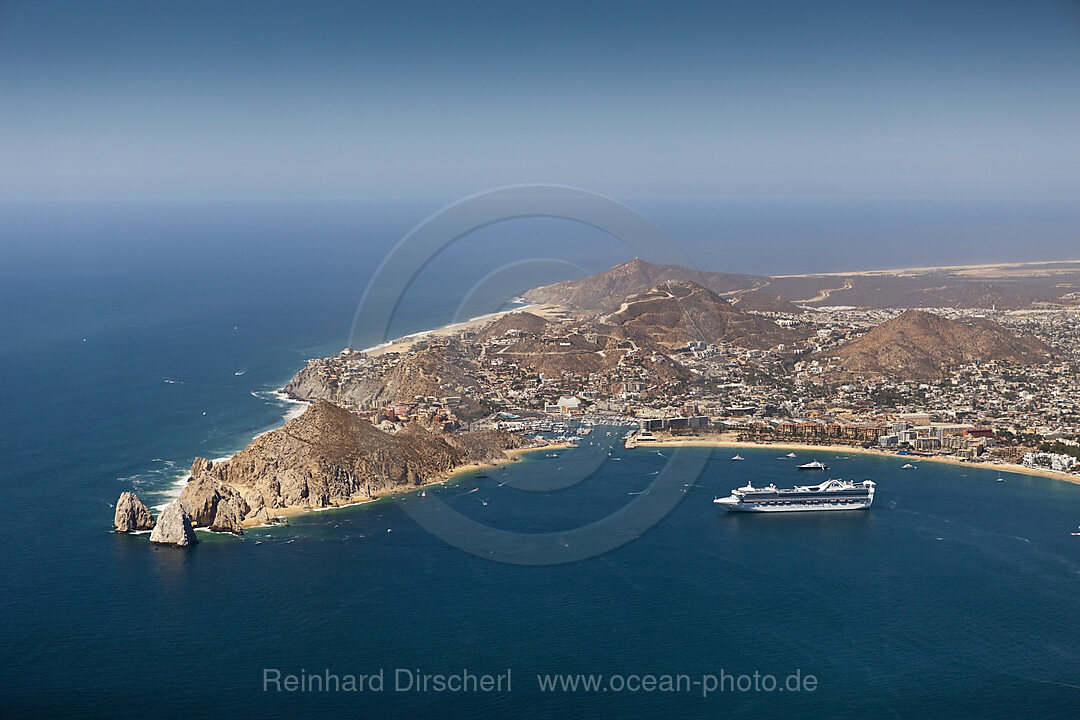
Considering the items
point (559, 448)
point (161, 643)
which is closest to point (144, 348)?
point (559, 448)

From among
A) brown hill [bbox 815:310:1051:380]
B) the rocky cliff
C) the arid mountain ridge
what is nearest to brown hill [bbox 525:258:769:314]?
the arid mountain ridge

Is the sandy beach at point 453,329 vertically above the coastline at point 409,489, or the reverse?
the sandy beach at point 453,329

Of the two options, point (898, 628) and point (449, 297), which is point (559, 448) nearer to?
point (898, 628)

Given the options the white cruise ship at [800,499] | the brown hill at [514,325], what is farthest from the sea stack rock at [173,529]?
the brown hill at [514,325]

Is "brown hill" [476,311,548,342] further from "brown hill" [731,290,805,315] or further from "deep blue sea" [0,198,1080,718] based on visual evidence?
"brown hill" [731,290,805,315]

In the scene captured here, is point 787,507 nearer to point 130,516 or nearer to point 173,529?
point 173,529

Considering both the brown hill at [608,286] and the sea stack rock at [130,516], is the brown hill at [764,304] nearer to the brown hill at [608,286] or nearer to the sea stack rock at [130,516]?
the brown hill at [608,286]
